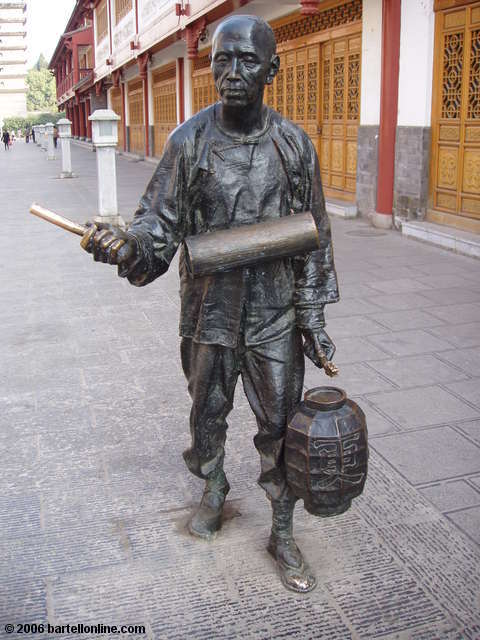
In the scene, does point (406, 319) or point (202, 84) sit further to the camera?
point (202, 84)

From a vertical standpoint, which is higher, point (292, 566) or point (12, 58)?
point (12, 58)

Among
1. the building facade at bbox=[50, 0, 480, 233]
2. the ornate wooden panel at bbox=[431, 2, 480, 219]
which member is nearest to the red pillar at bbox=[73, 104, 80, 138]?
the building facade at bbox=[50, 0, 480, 233]

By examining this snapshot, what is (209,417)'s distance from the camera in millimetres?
2793

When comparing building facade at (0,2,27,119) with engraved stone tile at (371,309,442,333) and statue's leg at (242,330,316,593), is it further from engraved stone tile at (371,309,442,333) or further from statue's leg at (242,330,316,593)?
statue's leg at (242,330,316,593)

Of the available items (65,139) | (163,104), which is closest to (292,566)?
(65,139)

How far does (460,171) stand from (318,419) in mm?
7301

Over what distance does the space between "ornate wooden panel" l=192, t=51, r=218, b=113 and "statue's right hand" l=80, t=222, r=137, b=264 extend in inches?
673

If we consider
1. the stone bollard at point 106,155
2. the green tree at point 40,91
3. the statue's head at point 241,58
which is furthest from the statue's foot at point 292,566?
the green tree at point 40,91

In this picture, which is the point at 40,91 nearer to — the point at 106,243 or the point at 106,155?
the point at 106,155

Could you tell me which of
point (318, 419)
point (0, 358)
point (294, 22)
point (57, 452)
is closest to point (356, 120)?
point (294, 22)

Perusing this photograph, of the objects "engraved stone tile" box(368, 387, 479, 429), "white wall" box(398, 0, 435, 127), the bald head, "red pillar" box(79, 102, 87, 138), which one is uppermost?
"red pillar" box(79, 102, 87, 138)

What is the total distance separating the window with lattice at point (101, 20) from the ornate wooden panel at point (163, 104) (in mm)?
7274

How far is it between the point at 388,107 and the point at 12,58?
87.9 metres

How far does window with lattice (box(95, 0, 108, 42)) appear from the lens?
103ft
